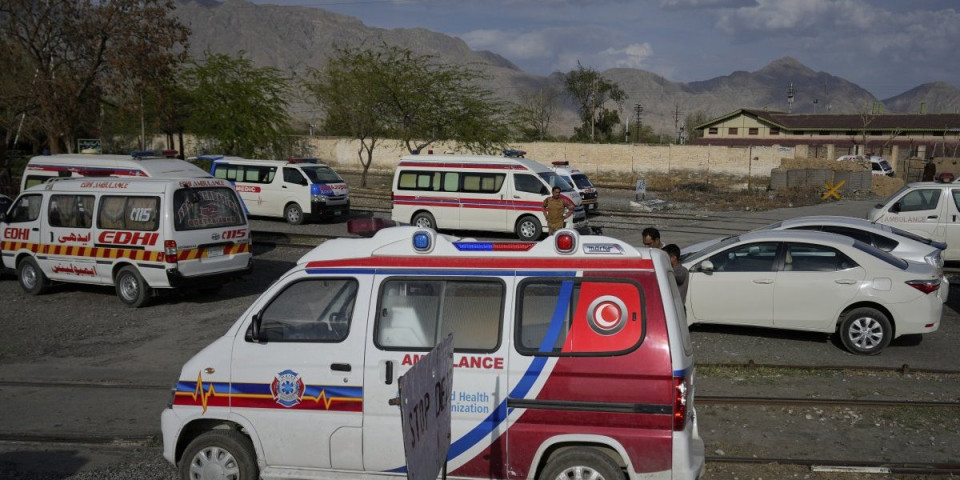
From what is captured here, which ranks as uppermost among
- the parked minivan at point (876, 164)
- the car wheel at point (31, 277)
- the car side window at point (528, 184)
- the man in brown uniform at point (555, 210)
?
the parked minivan at point (876, 164)

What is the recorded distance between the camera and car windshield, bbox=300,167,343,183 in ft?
82.0

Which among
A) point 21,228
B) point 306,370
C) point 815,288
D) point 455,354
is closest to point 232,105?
point 21,228

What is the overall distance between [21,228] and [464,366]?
13.0 m

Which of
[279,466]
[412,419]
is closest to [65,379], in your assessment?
[279,466]

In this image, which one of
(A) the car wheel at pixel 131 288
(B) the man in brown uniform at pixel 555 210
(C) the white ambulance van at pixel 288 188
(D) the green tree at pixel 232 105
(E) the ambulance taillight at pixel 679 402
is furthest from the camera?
(D) the green tree at pixel 232 105

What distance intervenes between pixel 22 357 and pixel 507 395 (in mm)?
8629

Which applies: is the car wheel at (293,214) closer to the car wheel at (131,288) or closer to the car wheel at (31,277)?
the car wheel at (31,277)

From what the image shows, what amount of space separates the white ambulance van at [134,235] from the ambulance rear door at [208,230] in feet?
0.06

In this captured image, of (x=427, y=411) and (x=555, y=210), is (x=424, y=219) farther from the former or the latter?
(x=427, y=411)

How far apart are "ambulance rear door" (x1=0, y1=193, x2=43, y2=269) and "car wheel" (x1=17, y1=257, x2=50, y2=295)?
0.19 meters

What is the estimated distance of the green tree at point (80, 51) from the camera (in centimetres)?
2914

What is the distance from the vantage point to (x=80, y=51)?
31.3m

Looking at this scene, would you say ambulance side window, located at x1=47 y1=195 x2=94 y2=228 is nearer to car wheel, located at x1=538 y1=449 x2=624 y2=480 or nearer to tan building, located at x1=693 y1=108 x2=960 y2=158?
car wheel, located at x1=538 y1=449 x2=624 y2=480

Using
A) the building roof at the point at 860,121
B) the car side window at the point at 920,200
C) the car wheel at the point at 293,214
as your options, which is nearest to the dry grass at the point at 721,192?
the car side window at the point at 920,200
